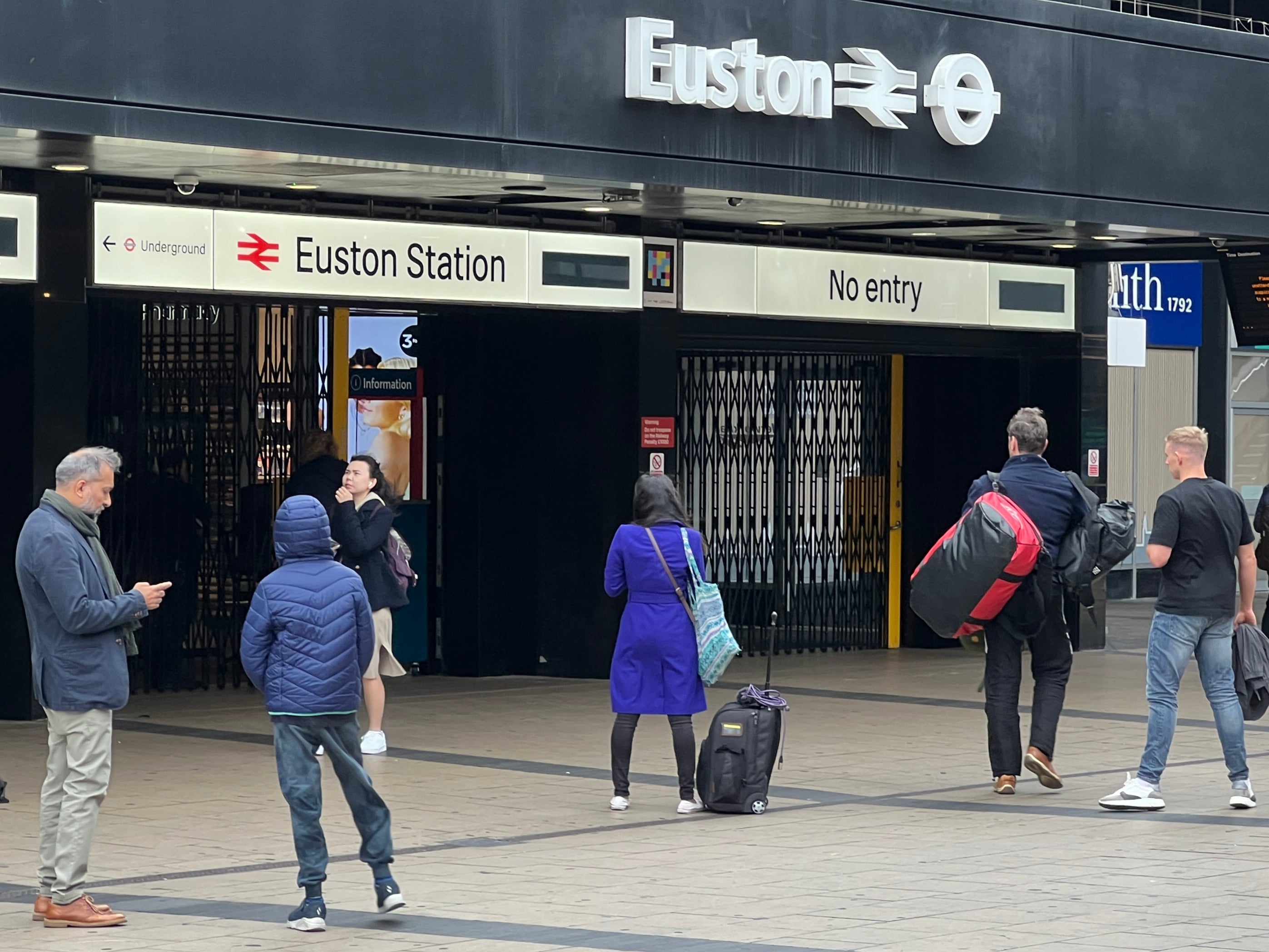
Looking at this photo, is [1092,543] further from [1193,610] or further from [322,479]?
[322,479]

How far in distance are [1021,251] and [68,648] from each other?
1180cm

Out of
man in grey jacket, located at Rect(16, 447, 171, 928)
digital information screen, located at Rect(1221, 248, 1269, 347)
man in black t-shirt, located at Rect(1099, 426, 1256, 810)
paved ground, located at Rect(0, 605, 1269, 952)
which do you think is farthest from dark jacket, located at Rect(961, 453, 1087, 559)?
digital information screen, located at Rect(1221, 248, 1269, 347)

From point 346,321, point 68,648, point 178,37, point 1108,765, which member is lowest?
point 1108,765

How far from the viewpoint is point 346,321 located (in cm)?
1606

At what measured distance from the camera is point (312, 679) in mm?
7621

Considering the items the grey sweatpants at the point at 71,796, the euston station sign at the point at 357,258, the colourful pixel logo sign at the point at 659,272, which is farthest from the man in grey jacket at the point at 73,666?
the colourful pixel logo sign at the point at 659,272

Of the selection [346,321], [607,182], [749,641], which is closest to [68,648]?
[607,182]

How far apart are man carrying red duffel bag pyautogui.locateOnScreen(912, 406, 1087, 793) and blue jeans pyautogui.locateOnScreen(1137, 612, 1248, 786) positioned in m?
0.59

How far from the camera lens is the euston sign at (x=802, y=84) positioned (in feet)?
42.1

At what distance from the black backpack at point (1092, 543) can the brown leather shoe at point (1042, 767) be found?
806 mm

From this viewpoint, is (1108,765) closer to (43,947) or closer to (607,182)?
(607,182)

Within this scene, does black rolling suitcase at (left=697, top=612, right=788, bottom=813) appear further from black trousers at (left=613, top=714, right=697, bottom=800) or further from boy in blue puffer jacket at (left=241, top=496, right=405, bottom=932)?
boy in blue puffer jacket at (left=241, top=496, right=405, bottom=932)

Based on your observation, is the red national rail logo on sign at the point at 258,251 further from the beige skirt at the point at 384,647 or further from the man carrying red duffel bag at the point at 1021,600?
the man carrying red duffel bag at the point at 1021,600

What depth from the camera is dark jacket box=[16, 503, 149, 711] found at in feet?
25.1
